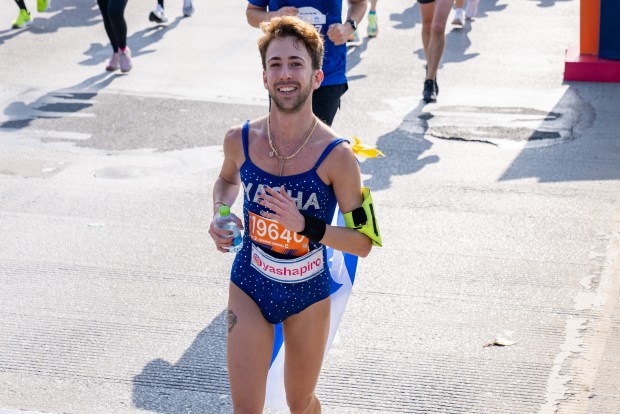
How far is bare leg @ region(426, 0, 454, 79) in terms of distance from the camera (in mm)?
10852

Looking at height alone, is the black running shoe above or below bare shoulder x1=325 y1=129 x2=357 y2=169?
below

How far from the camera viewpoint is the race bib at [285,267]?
4.33 m

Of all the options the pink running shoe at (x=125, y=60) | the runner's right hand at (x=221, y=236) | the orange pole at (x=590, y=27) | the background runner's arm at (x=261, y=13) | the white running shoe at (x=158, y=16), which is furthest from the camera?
the white running shoe at (x=158, y=16)

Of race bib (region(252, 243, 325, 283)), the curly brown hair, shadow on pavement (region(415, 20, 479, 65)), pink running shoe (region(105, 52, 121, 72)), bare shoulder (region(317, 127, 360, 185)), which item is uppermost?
the curly brown hair

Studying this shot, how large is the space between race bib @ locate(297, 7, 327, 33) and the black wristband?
9.54ft

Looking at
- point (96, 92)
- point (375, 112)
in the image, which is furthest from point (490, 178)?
point (96, 92)

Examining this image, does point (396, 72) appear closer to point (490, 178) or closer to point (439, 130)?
point (439, 130)

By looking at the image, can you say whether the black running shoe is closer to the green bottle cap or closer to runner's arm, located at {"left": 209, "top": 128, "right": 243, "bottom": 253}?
runner's arm, located at {"left": 209, "top": 128, "right": 243, "bottom": 253}

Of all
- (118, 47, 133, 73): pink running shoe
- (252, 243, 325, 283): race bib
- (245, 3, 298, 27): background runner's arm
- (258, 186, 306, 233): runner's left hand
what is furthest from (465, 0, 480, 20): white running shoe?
(258, 186, 306, 233): runner's left hand

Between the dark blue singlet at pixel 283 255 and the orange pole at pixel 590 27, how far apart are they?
8.69m

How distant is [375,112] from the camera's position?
429 inches

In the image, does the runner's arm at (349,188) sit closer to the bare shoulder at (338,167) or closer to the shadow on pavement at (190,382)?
the bare shoulder at (338,167)

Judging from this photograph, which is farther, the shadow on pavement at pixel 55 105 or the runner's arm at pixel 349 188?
the shadow on pavement at pixel 55 105

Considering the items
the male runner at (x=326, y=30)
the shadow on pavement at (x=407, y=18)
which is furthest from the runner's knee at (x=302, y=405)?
the shadow on pavement at (x=407, y=18)
